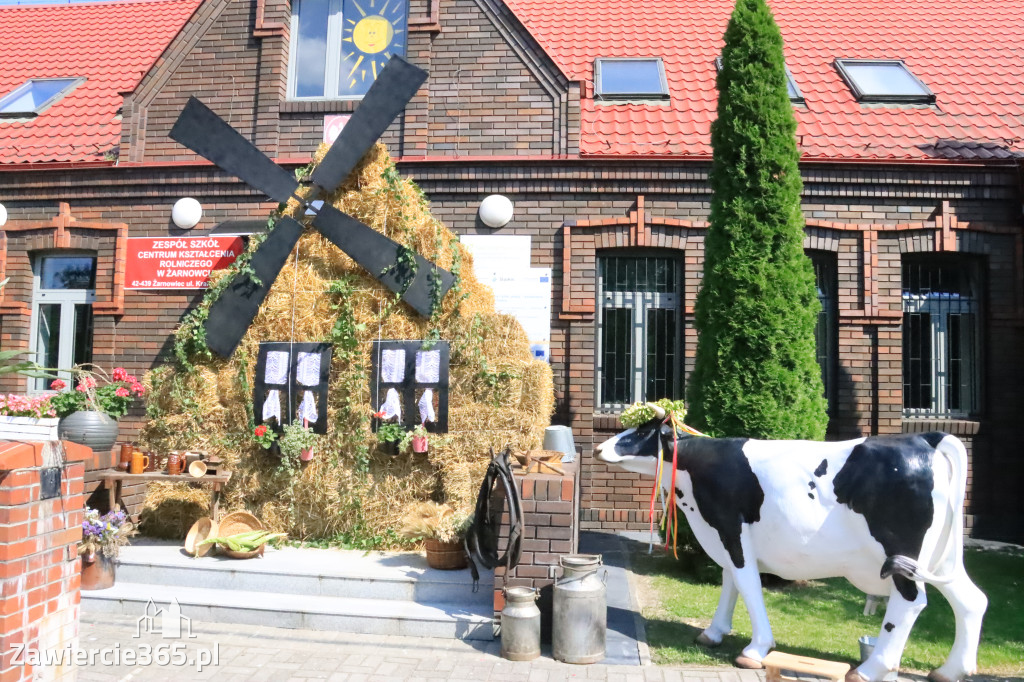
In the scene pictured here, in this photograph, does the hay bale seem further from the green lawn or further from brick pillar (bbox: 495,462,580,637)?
the green lawn

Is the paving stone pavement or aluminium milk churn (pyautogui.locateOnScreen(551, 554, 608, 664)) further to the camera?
aluminium milk churn (pyautogui.locateOnScreen(551, 554, 608, 664))

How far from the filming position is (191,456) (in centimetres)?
730

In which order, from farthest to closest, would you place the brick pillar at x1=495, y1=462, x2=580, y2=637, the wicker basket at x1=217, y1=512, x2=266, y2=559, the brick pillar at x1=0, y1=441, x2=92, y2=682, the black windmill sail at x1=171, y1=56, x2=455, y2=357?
the black windmill sail at x1=171, y1=56, x2=455, y2=357 < the wicker basket at x1=217, y1=512, x2=266, y2=559 < the brick pillar at x1=495, y1=462, x2=580, y2=637 < the brick pillar at x1=0, y1=441, x2=92, y2=682

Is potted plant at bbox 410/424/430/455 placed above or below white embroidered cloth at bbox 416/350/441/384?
below

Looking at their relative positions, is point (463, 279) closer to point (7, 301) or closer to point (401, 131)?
point (401, 131)

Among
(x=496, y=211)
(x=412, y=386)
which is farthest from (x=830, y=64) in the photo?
(x=412, y=386)

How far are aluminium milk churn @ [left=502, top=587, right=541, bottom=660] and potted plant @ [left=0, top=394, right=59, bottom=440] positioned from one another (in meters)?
2.99

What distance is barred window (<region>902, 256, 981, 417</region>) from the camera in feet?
31.0

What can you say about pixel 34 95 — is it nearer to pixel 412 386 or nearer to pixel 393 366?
pixel 393 366

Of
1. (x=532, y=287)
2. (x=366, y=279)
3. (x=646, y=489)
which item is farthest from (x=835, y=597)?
(x=366, y=279)

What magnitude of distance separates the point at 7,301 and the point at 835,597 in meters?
10.0

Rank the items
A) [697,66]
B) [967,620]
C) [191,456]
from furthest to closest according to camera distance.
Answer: [697,66] < [191,456] < [967,620]
